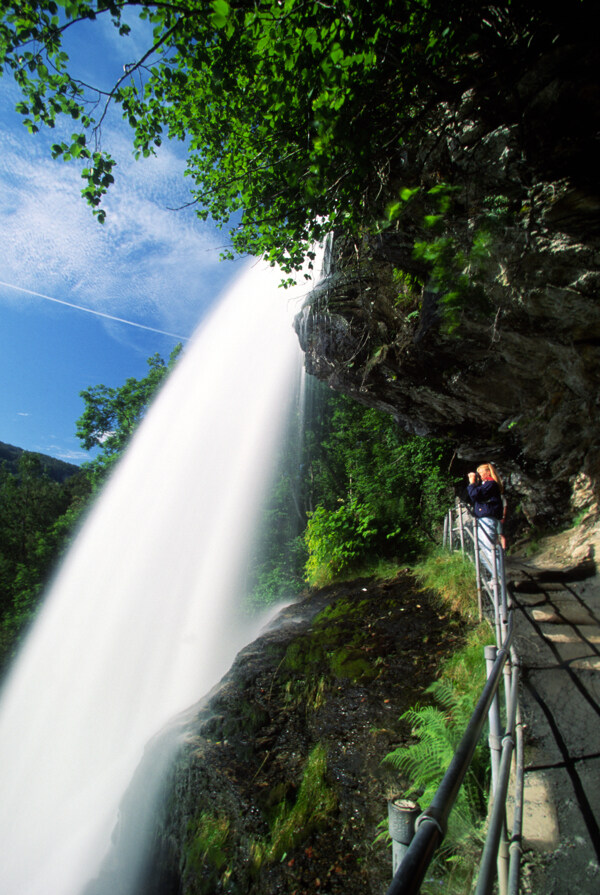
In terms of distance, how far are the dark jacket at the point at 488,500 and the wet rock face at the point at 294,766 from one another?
1.70m

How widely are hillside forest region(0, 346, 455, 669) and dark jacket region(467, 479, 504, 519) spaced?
4247mm

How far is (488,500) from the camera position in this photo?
6016mm

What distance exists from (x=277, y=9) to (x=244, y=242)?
3.47m

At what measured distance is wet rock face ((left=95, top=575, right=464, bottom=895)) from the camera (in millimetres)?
3168

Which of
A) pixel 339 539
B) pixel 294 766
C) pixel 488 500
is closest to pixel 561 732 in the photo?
pixel 294 766

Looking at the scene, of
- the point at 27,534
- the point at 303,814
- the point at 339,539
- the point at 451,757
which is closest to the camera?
the point at 451,757

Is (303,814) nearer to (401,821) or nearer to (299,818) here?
(299,818)

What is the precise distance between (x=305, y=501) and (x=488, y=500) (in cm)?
1324

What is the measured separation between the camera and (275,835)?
3.38m

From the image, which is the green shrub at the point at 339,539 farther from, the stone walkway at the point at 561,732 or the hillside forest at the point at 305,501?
the stone walkway at the point at 561,732

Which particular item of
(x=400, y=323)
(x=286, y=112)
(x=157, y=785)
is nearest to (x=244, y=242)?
(x=286, y=112)

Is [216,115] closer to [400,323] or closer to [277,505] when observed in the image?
[400,323]

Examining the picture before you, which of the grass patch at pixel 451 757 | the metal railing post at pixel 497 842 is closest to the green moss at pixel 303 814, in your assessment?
the grass patch at pixel 451 757

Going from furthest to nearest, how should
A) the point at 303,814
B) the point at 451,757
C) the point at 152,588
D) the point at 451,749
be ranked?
the point at 152,588
the point at 303,814
the point at 451,757
the point at 451,749
